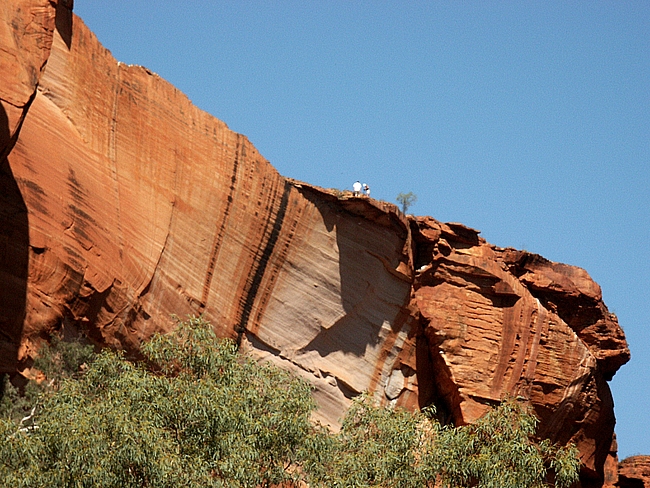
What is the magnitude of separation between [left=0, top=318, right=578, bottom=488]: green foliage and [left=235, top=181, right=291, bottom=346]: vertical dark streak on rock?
13.0ft

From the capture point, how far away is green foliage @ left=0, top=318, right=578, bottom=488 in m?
24.3

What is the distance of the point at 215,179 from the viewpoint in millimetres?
34781

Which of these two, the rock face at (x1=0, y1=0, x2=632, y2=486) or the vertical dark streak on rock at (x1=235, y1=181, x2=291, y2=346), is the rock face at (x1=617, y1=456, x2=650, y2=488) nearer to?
the rock face at (x1=0, y1=0, x2=632, y2=486)

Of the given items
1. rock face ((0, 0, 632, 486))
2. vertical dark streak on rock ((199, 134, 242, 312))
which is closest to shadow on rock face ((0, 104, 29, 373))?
rock face ((0, 0, 632, 486))

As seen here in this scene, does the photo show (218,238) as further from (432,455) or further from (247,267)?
(432,455)

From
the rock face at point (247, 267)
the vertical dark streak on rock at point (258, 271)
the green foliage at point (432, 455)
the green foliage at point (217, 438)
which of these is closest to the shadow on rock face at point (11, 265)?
the rock face at point (247, 267)

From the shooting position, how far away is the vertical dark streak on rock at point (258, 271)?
35.7 meters

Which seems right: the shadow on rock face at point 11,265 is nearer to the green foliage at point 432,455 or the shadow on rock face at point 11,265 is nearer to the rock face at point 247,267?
the rock face at point 247,267

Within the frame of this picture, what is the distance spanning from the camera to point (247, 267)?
35.6m

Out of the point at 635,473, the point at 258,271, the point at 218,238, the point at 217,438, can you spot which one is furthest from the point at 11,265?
the point at 635,473

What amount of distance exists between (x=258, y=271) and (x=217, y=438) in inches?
397

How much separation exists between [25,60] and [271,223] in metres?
10.7

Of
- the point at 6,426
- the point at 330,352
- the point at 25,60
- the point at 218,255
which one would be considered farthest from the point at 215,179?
the point at 6,426

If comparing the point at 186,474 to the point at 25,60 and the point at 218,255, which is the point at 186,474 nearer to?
the point at 25,60
